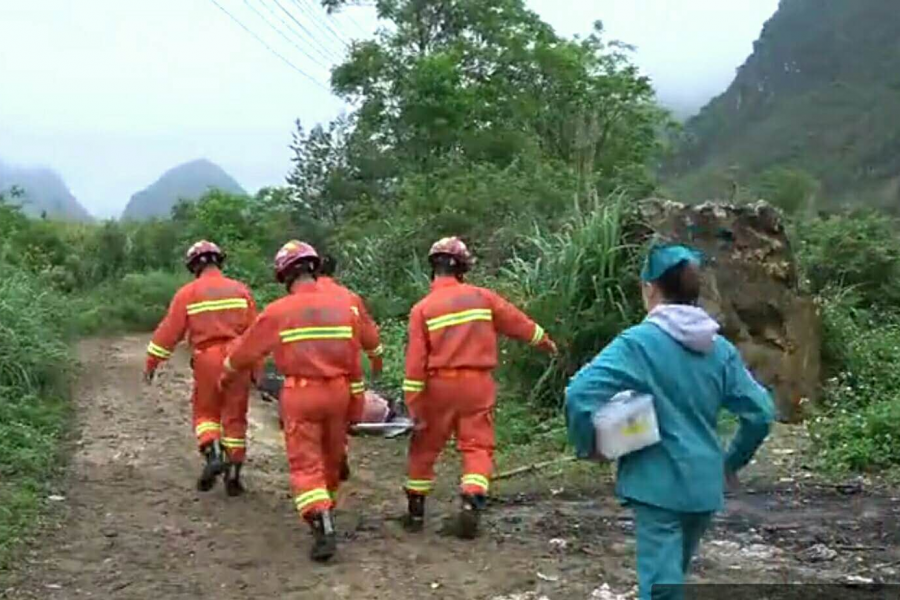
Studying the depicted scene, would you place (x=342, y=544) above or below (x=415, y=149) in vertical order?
below

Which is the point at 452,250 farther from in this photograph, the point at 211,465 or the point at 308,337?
the point at 211,465

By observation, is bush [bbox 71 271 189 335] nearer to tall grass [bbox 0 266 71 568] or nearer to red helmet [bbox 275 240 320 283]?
tall grass [bbox 0 266 71 568]

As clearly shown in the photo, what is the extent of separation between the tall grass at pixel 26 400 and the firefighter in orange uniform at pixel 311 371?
1720mm

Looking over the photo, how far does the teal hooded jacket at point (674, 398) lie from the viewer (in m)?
4.16

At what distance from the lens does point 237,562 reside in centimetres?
709

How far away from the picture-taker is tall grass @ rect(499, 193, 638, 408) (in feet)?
36.2

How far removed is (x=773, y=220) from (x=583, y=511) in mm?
4631

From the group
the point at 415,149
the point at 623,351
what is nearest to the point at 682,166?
the point at 415,149

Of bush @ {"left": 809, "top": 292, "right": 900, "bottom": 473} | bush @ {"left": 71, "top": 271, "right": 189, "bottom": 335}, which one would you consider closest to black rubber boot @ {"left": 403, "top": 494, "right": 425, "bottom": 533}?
bush @ {"left": 809, "top": 292, "right": 900, "bottom": 473}

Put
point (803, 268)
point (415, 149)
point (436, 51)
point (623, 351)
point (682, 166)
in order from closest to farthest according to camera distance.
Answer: point (623, 351) < point (803, 268) < point (415, 149) < point (436, 51) < point (682, 166)

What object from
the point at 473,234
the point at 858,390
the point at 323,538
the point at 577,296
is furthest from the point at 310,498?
the point at 473,234

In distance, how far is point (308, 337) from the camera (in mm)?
7141

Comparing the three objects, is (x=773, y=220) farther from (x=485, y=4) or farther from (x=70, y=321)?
(x=485, y=4)

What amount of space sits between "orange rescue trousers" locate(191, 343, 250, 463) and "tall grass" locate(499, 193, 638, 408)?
10.6 feet
